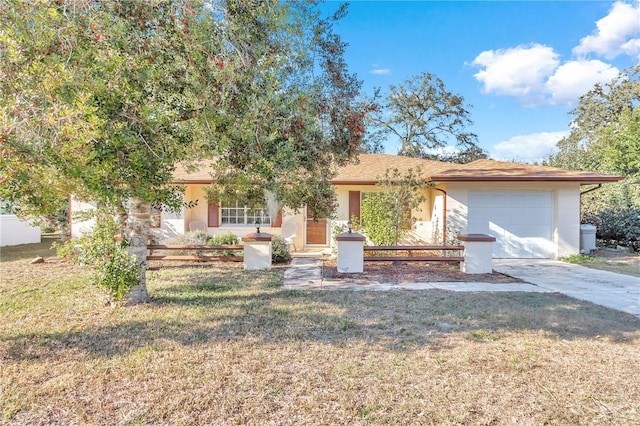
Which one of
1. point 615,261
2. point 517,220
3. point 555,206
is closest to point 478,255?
point 517,220

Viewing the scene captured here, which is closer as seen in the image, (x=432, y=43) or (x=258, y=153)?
(x=258, y=153)

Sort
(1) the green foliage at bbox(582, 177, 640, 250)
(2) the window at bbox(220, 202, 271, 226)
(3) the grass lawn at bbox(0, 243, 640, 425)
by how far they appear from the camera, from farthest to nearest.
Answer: (2) the window at bbox(220, 202, 271, 226)
(1) the green foliage at bbox(582, 177, 640, 250)
(3) the grass lawn at bbox(0, 243, 640, 425)

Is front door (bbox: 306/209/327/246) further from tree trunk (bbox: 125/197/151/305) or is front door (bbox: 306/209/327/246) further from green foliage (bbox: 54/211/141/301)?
green foliage (bbox: 54/211/141/301)

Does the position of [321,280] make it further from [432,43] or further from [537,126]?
[537,126]

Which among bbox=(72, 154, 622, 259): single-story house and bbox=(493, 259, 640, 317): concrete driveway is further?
bbox=(72, 154, 622, 259): single-story house

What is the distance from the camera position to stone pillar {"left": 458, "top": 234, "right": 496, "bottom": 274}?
8703 mm

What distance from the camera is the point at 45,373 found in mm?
3439

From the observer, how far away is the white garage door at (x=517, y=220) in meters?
11.3

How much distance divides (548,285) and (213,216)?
35.1 feet

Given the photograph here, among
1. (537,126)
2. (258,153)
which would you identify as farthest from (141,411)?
(537,126)

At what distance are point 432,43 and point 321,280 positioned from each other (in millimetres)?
11423

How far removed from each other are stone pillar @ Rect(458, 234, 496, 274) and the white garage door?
9.07ft

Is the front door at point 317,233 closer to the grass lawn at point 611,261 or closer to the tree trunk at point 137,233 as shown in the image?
the tree trunk at point 137,233

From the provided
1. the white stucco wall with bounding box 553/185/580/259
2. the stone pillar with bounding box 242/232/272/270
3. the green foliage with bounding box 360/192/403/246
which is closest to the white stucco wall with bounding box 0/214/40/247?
the stone pillar with bounding box 242/232/272/270
